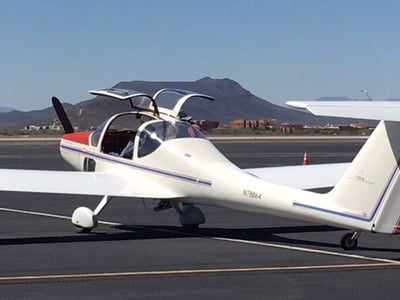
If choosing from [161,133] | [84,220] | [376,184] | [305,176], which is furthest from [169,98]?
[376,184]

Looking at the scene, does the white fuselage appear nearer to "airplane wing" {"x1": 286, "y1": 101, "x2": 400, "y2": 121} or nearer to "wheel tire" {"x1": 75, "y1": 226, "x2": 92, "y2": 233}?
"wheel tire" {"x1": 75, "y1": 226, "x2": 92, "y2": 233}

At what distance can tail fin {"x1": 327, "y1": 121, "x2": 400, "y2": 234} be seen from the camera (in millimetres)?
11234

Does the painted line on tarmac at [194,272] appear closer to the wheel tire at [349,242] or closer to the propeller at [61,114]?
the wheel tire at [349,242]

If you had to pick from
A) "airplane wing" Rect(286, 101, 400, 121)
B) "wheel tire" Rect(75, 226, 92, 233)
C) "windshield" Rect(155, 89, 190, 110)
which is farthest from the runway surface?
"windshield" Rect(155, 89, 190, 110)

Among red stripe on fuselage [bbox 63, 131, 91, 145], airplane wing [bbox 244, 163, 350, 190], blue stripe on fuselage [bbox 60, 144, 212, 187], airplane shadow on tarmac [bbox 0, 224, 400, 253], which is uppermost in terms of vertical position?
red stripe on fuselage [bbox 63, 131, 91, 145]

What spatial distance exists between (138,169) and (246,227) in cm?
211

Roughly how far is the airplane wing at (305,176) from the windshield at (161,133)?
1.40 m

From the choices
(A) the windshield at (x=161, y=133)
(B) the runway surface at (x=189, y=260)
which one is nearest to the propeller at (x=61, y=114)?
(B) the runway surface at (x=189, y=260)

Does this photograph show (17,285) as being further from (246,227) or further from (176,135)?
(246,227)

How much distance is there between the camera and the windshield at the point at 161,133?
49.3 ft

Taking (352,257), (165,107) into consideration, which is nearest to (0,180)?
(165,107)

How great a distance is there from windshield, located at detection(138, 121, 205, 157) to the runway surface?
135cm

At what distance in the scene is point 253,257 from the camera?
496 inches

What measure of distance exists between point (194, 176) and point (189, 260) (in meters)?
2.07
